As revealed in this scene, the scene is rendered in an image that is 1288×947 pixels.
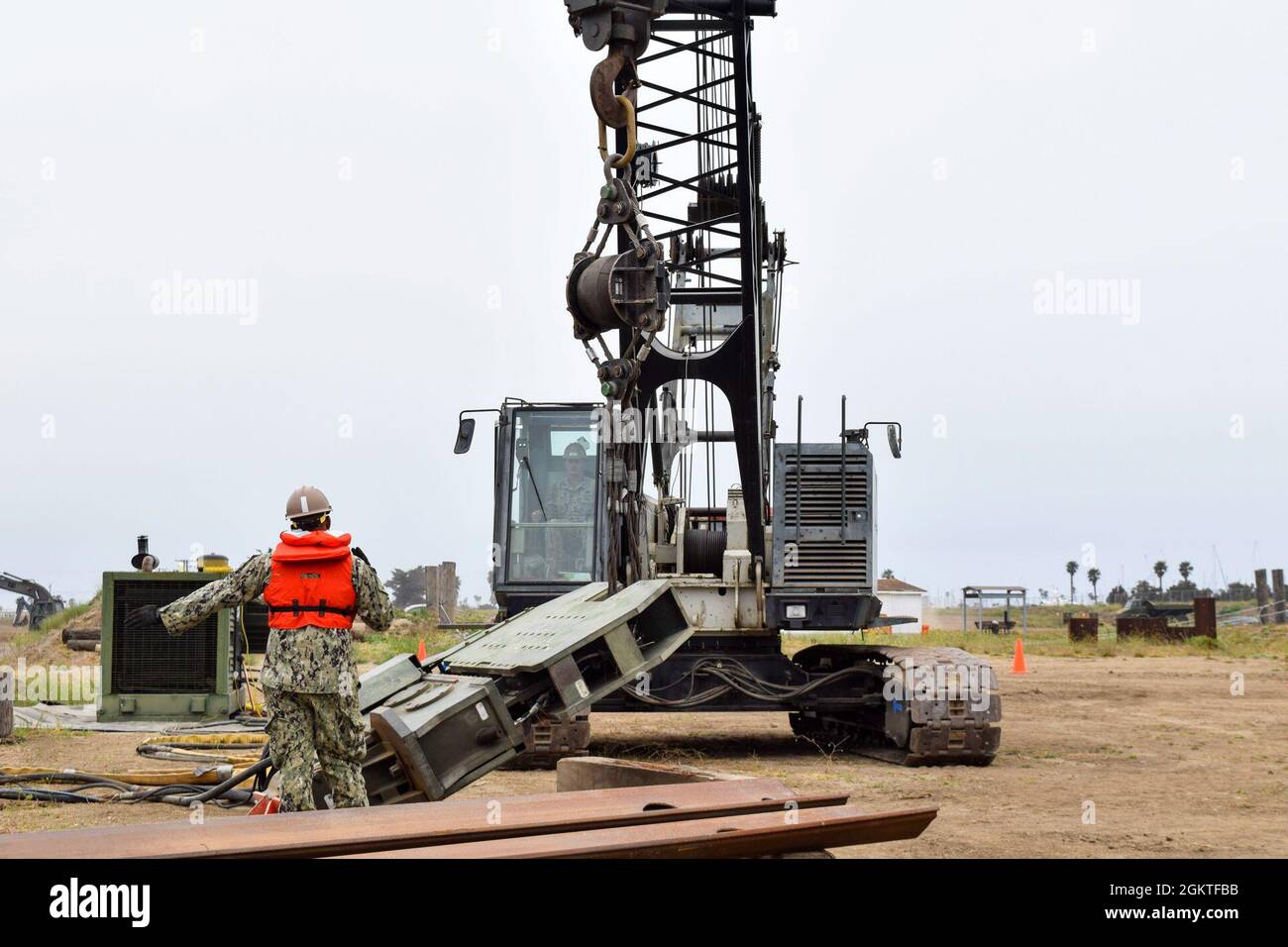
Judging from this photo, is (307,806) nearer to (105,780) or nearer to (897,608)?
(105,780)

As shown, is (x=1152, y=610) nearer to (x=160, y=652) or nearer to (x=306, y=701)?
(x=160, y=652)

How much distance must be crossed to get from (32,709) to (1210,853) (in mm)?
12739

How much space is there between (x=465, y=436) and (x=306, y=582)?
19.8 feet

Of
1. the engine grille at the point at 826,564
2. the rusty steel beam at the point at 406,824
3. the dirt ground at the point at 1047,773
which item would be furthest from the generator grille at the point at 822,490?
the rusty steel beam at the point at 406,824

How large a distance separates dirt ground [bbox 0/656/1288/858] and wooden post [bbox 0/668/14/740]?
0.52 feet

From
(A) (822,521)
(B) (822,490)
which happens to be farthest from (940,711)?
(B) (822,490)

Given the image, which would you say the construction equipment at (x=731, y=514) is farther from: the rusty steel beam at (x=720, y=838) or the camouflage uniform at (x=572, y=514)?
the rusty steel beam at (x=720, y=838)

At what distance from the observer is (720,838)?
4.56 m

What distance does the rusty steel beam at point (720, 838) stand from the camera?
436 cm

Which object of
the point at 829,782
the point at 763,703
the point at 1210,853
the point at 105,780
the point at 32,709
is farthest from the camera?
the point at 32,709

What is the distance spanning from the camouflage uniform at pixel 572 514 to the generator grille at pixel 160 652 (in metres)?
3.47

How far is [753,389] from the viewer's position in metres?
11.8
